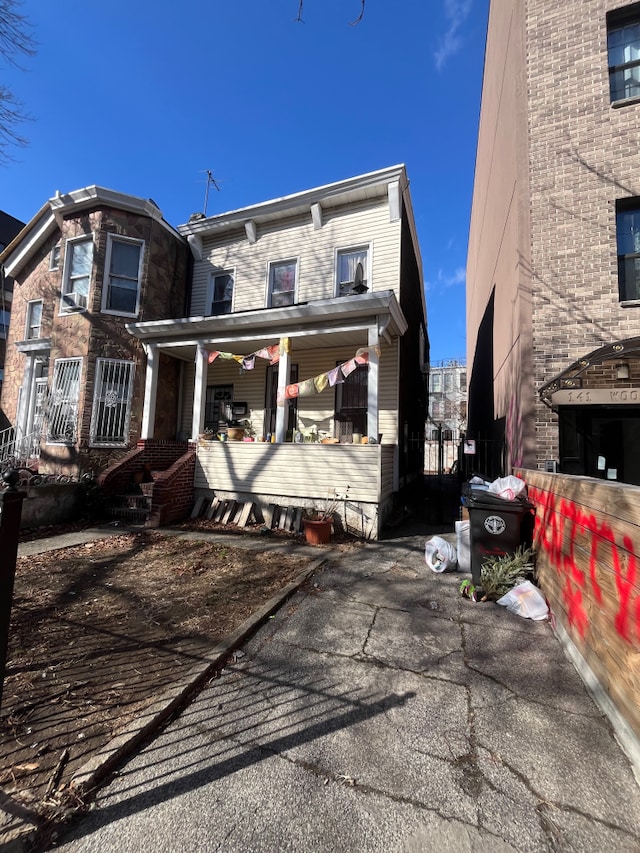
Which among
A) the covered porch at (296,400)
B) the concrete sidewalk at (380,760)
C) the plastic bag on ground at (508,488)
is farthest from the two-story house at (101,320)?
the plastic bag on ground at (508,488)

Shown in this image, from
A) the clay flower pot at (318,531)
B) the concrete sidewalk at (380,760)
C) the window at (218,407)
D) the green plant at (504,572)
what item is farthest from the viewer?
the window at (218,407)

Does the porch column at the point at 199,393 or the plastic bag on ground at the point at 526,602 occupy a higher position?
the porch column at the point at 199,393

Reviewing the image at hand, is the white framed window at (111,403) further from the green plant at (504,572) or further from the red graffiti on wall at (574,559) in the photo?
the red graffiti on wall at (574,559)

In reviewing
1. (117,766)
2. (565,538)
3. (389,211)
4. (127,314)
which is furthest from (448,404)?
(117,766)

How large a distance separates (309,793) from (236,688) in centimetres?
96

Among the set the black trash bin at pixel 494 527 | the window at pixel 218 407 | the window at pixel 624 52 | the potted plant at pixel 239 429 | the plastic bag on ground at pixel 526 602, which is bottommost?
the plastic bag on ground at pixel 526 602

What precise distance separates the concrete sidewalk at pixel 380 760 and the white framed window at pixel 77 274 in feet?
34.6

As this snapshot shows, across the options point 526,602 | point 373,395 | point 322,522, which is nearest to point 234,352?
point 373,395

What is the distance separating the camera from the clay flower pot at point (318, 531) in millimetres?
6414

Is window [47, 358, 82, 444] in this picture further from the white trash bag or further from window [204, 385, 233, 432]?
the white trash bag

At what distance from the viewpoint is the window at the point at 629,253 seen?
228 inches

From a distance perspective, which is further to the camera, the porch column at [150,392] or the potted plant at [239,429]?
the porch column at [150,392]

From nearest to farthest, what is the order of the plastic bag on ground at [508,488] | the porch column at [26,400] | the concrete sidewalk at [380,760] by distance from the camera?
the concrete sidewalk at [380,760]
the plastic bag on ground at [508,488]
the porch column at [26,400]

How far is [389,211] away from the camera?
923 cm
